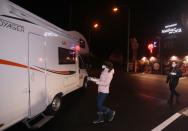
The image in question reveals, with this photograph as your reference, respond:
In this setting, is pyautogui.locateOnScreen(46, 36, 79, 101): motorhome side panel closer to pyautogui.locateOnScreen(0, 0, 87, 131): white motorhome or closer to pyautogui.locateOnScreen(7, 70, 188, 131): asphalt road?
pyautogui.locateOnScreen(0, 0, 87, 131): white motorhome

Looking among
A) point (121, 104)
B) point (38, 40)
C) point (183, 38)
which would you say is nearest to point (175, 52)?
point (183, 38)

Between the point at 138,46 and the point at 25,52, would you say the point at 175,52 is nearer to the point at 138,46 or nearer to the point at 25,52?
the point at 138,46

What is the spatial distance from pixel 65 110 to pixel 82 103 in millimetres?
1482

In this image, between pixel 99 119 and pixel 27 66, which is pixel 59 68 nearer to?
pixel 99 119

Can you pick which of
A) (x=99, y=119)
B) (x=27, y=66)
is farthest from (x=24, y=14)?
(x=99, y=119)

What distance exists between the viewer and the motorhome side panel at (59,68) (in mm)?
7840

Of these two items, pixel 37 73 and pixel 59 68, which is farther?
pixel 59 68

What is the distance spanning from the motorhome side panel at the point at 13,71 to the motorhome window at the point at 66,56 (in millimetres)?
2733

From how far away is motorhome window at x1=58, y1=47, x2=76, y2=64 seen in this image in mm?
8981

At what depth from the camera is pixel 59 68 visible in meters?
8.73

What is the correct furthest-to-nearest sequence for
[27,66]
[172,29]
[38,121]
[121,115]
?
1. [172,29]
2. [121,115]
3. [38,121]
4. [27,66]

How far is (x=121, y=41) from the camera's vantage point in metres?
46.5

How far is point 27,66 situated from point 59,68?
2440 millimetres

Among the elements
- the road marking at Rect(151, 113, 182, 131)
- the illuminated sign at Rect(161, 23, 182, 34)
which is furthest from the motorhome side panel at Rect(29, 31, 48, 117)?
the illuminated sign at Rect(161, 23, 182, 34)
